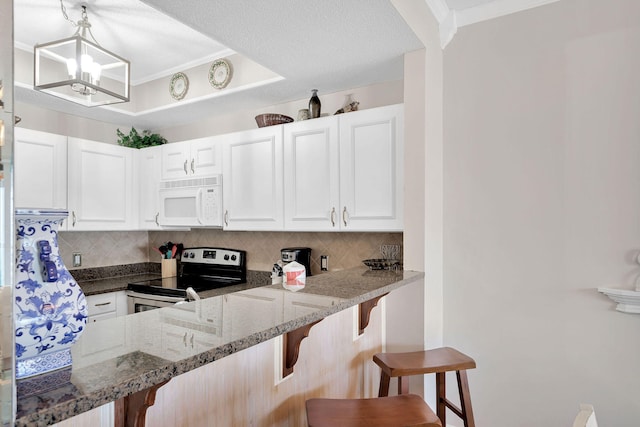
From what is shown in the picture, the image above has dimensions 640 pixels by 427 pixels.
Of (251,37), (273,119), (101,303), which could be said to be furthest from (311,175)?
(101,303)

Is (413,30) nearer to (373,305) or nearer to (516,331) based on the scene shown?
(373,305)

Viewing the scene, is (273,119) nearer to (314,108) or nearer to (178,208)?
(314,108)

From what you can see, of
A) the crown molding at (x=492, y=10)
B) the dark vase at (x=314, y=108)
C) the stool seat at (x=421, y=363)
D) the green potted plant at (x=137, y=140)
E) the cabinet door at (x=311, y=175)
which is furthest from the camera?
the green potted plant at (x=137, y=140)

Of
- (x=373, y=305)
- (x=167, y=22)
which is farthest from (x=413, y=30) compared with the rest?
(x=167, y=22)

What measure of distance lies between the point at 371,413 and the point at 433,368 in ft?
1.42

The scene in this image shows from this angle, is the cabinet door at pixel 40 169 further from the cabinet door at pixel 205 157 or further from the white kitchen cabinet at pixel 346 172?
the white kitchen cabinet at pixel 346 172

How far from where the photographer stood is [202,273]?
3588 millimetres

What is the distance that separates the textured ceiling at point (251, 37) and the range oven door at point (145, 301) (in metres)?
1.57

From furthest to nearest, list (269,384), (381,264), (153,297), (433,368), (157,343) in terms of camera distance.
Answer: (153,297) → (381,264) → (433,368) → (269,384) → (157,343)

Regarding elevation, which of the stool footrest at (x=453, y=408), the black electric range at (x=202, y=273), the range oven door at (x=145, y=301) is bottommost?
the stool footrest at (x=453, y=408)

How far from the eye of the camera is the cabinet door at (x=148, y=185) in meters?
3.47

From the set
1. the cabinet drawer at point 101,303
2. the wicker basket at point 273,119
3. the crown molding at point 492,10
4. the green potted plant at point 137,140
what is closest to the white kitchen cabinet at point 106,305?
the cabinet drawer at point 101,303

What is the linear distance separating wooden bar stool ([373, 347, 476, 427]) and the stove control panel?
188 centimetres

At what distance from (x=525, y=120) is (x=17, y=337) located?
7.91ft
